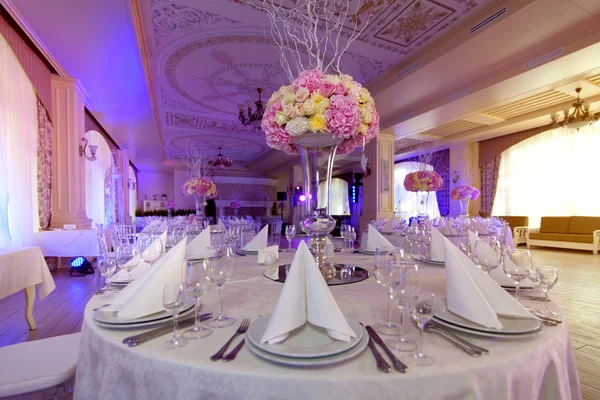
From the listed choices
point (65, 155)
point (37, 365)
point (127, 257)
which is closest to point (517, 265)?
point (127, 257)

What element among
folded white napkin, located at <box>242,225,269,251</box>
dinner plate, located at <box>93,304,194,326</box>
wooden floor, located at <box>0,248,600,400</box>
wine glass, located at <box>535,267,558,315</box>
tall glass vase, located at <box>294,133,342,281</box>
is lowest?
wooden floor, located at <box>0,248,600,400</box>

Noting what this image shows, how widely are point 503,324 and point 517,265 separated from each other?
0.37m

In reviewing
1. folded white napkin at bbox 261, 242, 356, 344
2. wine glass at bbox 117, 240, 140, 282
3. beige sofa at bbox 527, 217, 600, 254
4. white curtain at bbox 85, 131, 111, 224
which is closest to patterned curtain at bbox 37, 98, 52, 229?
white curtain at bbox 85, 131, 111, 224

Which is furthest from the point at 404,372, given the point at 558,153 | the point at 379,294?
the point at 558,153

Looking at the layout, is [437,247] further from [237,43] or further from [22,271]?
[237,43]

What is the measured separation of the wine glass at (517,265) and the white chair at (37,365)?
1641mm

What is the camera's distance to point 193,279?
86 cm

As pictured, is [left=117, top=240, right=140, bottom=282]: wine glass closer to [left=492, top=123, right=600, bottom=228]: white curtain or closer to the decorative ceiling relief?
the decorative ceiling relief

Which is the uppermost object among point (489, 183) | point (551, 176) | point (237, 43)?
point (237, 43)

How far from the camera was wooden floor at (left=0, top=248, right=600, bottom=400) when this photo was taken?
2.15 m

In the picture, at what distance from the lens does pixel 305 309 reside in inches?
31.1

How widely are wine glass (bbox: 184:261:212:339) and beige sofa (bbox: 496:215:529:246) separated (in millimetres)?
9320

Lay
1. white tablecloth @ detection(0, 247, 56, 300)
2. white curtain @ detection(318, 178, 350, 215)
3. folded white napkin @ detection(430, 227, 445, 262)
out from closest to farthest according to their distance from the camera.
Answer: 1. folded white napkin @ detection(430, 227, 445, 262)
2. white tablecloth @ detection(0, 247, 56, 300)
3. white curtain @ detection(318, 178, 350, 215)

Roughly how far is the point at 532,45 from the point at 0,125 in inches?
276
